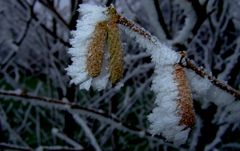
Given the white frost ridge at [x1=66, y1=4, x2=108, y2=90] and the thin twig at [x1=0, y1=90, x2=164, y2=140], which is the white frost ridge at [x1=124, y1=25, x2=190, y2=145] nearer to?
the white frost ridge at [x1=66, y1=4, x2=108, y2=90]

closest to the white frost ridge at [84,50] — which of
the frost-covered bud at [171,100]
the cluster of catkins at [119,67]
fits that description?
the cluster of catkins at [119,67]

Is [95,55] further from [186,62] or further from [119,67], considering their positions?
[186,62]

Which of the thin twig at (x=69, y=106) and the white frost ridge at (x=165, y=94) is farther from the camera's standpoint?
the thin twig at (x=69, y=106)

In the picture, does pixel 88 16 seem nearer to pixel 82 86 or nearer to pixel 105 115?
pixel 82 86

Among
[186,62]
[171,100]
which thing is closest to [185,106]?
[171,100]

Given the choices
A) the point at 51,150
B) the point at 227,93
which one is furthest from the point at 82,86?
the point at 51,150

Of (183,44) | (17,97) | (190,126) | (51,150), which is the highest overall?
(183,44)

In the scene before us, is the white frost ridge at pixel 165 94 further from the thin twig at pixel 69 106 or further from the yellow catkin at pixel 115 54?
the thin twig at pixel 69 106

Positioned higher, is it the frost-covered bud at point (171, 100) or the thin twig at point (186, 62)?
the thin twig at point (186, 62)
